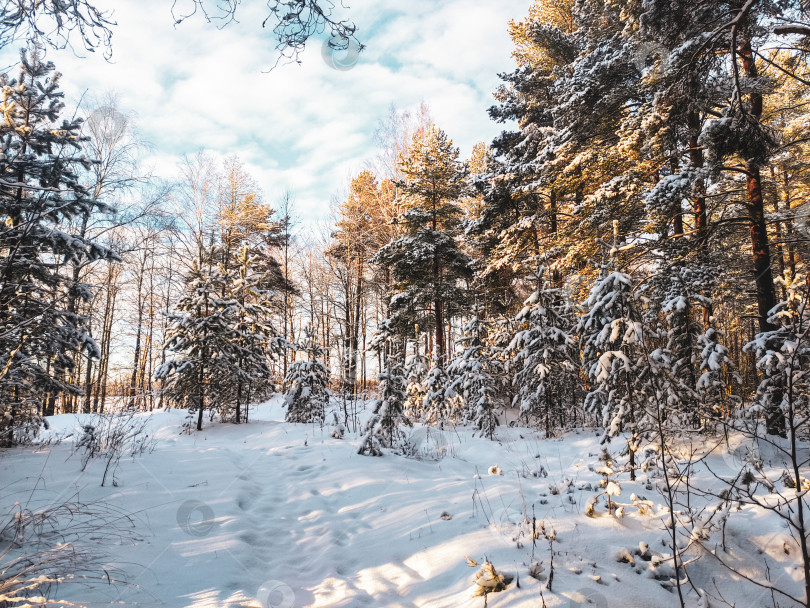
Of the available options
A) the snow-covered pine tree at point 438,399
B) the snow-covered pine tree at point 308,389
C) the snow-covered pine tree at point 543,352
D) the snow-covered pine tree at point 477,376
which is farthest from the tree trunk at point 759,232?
the snow-covered pine tree at point 308,389

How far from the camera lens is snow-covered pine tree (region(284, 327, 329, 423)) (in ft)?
34.9

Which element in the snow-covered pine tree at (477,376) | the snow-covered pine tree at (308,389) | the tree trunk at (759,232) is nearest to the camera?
the tree trunk at (759,232)

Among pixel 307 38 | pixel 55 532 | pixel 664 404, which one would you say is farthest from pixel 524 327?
pixel 55 532

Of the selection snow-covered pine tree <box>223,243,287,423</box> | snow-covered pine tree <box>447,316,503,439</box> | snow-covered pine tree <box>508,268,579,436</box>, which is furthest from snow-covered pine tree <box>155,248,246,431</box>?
snow-covered pine tree <box>508,268,579,436</box>

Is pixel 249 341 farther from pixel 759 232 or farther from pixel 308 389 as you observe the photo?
pixel 759 232

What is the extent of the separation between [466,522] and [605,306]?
3.46 m

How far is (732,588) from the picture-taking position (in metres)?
2.98

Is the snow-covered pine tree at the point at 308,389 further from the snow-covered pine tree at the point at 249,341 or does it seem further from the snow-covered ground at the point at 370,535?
the snow-covered ground at the point at 370,535

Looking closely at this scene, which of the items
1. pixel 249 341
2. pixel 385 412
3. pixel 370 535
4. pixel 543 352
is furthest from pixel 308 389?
pixel 370 535

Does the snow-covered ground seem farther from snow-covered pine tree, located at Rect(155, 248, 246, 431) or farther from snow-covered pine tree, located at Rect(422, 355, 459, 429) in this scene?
snow-covered pine tree, located at Rect(422, 355, 459, 429)

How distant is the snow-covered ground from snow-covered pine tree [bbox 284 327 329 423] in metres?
4.41

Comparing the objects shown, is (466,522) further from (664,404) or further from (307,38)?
(307,38)

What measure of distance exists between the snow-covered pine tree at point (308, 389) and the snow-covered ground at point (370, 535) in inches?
174

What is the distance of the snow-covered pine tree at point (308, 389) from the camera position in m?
10.6
